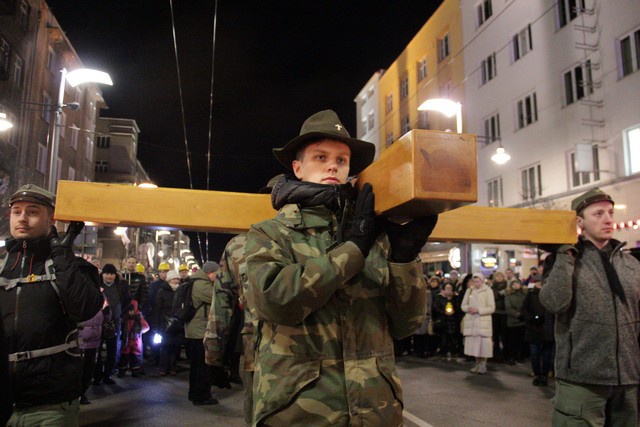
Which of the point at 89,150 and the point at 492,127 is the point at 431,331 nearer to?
the point at 492,127

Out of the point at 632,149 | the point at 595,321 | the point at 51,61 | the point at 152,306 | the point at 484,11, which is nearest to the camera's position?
the point at 595,321

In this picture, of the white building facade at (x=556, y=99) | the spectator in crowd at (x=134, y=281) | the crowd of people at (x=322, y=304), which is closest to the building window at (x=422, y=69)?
the white building facade at (x=556, y=99)

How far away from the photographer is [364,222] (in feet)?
6.86

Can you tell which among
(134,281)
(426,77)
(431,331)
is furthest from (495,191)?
(134,281)

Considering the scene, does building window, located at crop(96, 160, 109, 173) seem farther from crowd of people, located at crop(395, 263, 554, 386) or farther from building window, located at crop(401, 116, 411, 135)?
crowd of people, located at crop(395, 263, 554, 386)

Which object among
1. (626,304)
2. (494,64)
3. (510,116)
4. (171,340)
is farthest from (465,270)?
(626,304)

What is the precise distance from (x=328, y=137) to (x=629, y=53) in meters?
20.4

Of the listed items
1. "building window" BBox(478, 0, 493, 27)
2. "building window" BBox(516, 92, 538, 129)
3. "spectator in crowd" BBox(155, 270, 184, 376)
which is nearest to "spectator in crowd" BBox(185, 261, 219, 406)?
"spectator in crowd" BBox(155, 270, 184, 376)

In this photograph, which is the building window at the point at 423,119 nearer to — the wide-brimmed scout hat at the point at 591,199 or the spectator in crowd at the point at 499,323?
the spectator in crowd at the point at 499,323

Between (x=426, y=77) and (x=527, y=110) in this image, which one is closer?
(x=527, y=110)

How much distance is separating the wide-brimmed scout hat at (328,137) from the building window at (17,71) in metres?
27.4

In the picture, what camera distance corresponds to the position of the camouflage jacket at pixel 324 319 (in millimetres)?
1979

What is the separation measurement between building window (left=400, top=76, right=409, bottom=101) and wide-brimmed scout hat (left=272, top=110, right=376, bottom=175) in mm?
37891

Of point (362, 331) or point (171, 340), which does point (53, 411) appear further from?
point (171, 340)
